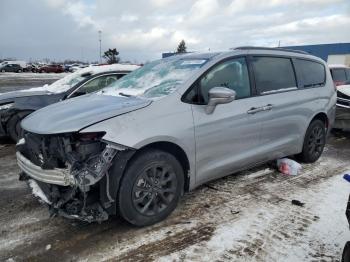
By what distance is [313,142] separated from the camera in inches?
237

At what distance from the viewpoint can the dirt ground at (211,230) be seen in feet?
11.1

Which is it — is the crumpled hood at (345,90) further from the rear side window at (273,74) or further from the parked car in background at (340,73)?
the rear side window at (273,74)

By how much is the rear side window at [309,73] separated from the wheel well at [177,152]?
101 inches

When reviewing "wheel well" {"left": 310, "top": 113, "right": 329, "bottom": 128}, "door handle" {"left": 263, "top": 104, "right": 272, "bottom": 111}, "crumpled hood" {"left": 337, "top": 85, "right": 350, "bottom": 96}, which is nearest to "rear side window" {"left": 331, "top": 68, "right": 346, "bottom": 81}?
"crumpled hood" {"left": 337, "top": 85, "right": 350, "bottom": 96}

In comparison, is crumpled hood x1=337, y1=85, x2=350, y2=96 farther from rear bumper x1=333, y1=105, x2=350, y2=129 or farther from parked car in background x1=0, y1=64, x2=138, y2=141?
parked car in background x1=0, y1=64, x2=138, y2=141

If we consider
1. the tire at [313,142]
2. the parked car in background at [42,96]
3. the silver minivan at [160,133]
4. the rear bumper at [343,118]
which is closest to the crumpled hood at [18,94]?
the parked car in background at [42,96]

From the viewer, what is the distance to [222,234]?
146 inches

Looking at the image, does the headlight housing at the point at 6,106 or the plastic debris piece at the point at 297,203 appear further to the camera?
the headlight housing at the point at 6,106

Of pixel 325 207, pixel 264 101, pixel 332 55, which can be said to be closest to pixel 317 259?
pixel 325 207

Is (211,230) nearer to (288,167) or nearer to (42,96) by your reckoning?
(288,167)

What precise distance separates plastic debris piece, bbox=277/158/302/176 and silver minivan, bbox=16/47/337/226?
0.27 meters

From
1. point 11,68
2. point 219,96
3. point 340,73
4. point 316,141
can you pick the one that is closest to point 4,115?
point 219,96

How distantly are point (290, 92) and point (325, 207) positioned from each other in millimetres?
1733

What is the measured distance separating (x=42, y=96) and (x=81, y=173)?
484 centimetres
